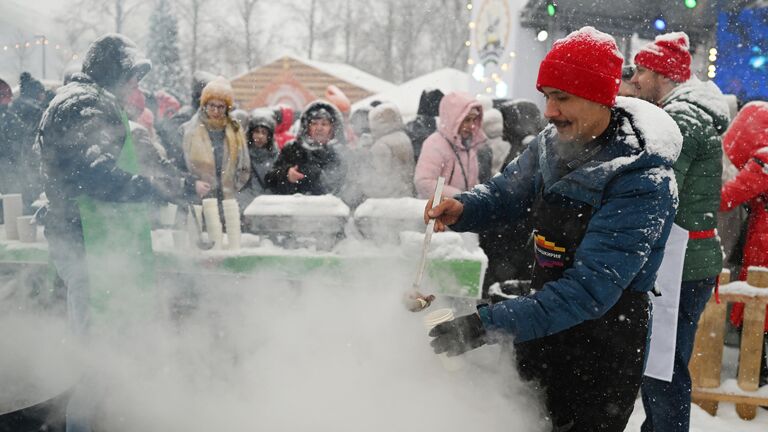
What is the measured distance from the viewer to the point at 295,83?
18703mm

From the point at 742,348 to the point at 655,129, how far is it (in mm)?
3126

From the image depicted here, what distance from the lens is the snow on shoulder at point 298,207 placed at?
358cm

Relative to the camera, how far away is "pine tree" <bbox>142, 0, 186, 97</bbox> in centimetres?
2101

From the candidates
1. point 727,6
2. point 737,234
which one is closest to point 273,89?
point 727,6

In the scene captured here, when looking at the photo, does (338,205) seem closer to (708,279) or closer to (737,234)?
(708,279)

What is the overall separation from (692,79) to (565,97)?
161 cm

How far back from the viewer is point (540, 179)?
2070 mm

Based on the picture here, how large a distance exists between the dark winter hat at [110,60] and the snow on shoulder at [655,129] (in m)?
2.62

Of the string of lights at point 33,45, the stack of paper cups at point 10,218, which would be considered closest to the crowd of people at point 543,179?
the string of lights at point 33,45

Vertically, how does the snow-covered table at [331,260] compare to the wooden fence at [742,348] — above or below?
above

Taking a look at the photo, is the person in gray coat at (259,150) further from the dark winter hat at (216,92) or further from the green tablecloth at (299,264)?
the green tablecloth at (299,264)

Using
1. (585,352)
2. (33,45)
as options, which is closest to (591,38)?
(585,352)

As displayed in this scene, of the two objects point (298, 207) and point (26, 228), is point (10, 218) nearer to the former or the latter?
point (26, 228)

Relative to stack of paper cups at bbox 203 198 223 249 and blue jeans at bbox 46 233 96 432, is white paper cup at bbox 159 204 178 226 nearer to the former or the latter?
stack of paper cups at bbox 203 198 223 249
